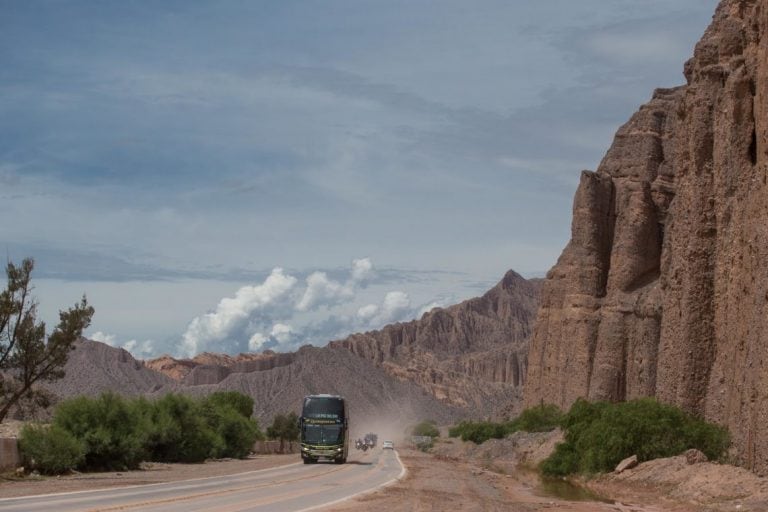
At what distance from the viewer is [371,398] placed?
188750 mm

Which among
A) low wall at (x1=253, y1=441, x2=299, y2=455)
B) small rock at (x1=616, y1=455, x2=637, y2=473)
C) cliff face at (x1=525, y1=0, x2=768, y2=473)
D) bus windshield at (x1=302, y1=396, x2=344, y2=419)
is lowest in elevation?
low wall at (x1=253, y1=441, x2=299, y2=455)

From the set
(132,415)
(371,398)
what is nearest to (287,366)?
(371,398)

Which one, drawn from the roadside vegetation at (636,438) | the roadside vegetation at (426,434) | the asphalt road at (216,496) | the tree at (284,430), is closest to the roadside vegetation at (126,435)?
the asphalt road at (216,496)

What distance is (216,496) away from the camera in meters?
25.8

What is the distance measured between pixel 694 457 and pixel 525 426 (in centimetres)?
5240

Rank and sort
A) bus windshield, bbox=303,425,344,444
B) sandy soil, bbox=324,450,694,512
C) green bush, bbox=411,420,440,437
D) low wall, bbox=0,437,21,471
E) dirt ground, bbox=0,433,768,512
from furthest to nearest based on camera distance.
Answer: green bush, bbox=411,420,440,437 < bus windshield, bbox=303,425,344,444 < low wall, bbox=0,437,21,471 < dirt ground, bbox=0,433,768,512 < sandy soil, bbox=324,450,694,512

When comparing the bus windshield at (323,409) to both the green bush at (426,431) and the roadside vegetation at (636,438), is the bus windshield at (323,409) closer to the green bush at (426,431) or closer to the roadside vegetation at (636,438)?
the roadside vegetation at (636,438)

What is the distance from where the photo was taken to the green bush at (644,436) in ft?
124

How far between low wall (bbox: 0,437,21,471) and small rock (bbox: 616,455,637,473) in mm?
21879

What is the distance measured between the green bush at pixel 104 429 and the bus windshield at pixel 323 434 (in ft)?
35.4

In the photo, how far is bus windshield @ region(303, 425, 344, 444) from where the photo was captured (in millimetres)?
53625

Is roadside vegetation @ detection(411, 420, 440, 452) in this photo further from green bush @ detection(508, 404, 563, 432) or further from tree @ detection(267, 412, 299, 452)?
green bush @ detection(508, 404, 563, 432)

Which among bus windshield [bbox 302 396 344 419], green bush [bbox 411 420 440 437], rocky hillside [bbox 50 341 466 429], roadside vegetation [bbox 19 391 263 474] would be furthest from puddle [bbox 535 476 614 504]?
rocky hillside [bbox 50 341 466 429]

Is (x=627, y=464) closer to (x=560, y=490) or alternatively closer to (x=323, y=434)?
(x=560, y=490)
